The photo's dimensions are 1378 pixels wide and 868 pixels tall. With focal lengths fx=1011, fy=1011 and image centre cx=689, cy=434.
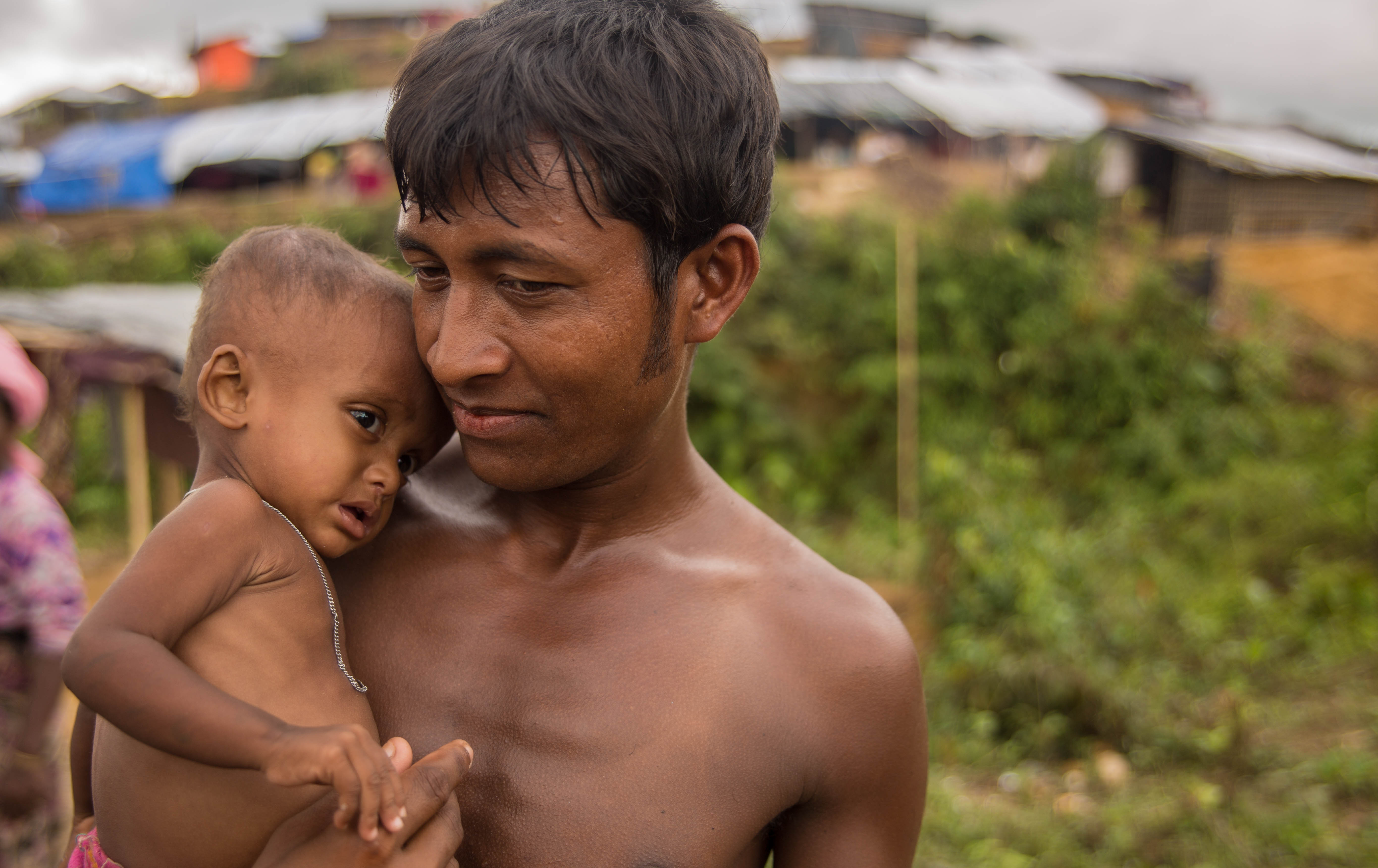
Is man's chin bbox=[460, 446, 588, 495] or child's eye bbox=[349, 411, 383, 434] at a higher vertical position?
child's eye bbox=[349, 411, 383, 434]

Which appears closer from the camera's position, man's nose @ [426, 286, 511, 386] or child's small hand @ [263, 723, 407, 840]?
child's small hand @ [263, 723, 407, 840]

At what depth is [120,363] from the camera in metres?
6.20

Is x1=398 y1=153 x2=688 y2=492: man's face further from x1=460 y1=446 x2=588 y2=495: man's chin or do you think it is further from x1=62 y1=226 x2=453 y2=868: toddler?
x1=62 y1=226 x2=453 y2=868: toddler

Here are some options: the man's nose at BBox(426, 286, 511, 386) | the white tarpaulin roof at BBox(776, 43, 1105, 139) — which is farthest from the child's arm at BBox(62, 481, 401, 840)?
the white tarpaulin roof at BBox(776, 43, 1105, 139)

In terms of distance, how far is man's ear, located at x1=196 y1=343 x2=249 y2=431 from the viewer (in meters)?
1.58

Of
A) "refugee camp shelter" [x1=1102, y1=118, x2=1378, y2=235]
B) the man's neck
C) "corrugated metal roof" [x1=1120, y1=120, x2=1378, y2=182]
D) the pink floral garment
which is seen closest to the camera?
the man's neck

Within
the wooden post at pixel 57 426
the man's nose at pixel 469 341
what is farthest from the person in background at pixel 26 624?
the wooden post at pixel 57 426

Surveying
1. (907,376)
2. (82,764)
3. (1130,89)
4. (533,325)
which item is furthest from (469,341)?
(1130,89)

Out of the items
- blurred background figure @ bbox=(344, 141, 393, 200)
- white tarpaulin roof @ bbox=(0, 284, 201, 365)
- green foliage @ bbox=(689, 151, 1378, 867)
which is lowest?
green foliage @ bbox=(689, 151, 1378, 867)

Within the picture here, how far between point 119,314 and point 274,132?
1873 centimetres

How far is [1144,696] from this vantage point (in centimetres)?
616

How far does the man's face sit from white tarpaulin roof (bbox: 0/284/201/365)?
412cm

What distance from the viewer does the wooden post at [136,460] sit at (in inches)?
258

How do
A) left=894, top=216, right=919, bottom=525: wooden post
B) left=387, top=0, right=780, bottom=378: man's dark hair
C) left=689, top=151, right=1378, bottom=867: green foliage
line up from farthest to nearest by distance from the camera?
left=894, top=216, right=919, bottom=525: wooden post < left=689, top=151, right=1378, bottom=867: green foliage < left=387, top=0, right=780, bottom=378: man's dark hair
